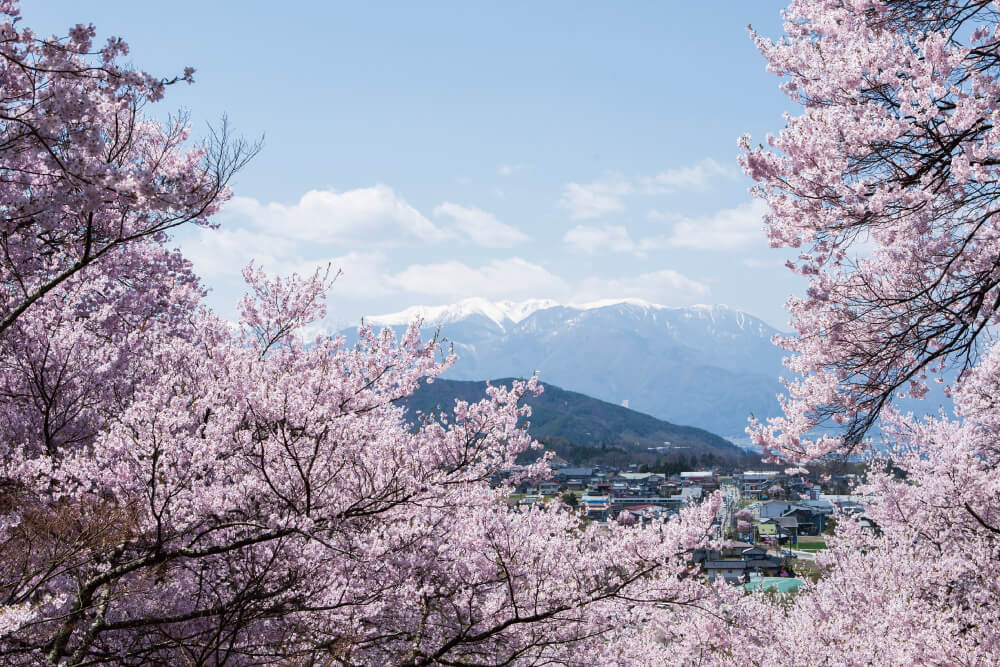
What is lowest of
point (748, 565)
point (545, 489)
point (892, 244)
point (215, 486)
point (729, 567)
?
point (748, 565)

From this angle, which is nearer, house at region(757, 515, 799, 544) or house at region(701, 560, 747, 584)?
house at region(701, 560, 747, 584)

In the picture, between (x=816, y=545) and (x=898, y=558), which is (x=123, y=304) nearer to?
(x=898, y=558)

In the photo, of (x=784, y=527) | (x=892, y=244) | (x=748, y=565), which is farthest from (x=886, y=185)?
(x=784, y=527)

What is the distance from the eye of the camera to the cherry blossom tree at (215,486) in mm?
5684

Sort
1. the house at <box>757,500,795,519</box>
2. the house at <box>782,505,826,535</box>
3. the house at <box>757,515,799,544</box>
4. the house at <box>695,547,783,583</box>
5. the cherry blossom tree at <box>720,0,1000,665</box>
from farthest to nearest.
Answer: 1. the house at <box>757,500,795,519</box>
2. the house at <box>782,505,826,535</box>
3. the house at <box>757,515,799,544</box>
4. the house at <box>695,547,783,583</box>
5. the cherry blossom tree at <box>720,0,1000,665</box>

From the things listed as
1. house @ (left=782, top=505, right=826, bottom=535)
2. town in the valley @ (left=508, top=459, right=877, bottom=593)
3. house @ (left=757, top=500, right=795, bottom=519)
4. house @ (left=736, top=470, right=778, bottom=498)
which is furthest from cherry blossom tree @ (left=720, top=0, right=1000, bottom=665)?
house @ (left=736, top=470, right=778, bottom=498)

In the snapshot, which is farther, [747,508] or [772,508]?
[772,508]

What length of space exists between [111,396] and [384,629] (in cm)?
449

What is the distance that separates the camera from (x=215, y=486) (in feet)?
21.1

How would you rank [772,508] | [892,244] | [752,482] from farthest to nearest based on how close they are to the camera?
[752,482]
[772,508]
[892,244]

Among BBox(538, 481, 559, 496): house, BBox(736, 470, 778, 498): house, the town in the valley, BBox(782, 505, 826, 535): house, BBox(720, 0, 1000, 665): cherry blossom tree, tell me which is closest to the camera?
BBox(720, 0, 1000, 665): cherry blossom tree

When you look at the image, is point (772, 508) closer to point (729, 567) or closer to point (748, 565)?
point (748, 565)

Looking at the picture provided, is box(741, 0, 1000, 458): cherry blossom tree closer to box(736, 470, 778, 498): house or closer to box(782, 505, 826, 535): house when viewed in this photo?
box(782, 505, 826, 535): house

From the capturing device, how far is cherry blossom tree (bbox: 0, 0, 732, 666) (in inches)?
224
